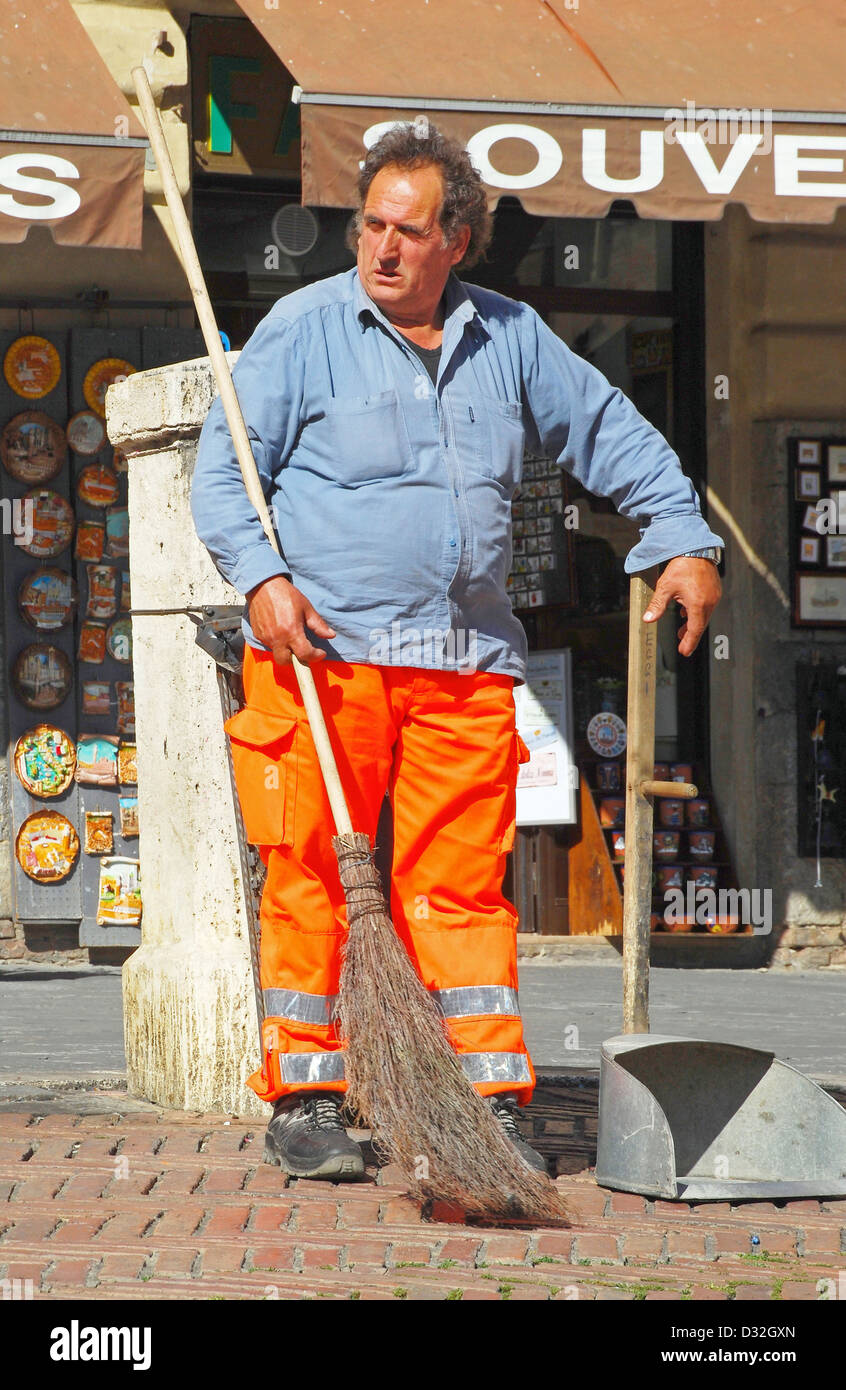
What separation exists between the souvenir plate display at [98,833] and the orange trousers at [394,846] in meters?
3.94

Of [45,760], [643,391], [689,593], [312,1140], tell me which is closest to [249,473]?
[689,593]

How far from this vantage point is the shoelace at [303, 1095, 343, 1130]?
3.41 m

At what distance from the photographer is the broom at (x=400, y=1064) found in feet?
9.92

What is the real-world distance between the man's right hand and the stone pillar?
0.85 meters

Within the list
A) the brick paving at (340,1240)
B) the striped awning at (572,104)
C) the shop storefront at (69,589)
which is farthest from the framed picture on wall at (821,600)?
the brick paving at (340,1240)

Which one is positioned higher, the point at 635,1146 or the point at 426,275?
the point at 426,275

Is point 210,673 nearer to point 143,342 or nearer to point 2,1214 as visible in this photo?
point 2,1214

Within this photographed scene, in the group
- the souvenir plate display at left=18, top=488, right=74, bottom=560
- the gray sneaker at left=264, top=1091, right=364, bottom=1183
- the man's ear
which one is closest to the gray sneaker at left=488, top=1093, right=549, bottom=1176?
the gray sneaker at left=264, top=1091, right=364, bottom=1183

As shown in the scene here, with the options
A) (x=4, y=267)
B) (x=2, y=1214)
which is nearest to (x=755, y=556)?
(x=4, y=267)

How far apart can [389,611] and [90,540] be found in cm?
411

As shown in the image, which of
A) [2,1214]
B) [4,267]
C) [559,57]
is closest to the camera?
[2,1214]

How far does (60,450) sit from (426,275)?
4084mm

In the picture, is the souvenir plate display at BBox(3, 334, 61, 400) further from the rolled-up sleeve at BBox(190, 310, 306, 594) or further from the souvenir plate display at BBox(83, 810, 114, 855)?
the rolled-up sleeve at BBox(190, 310, 306, 594)

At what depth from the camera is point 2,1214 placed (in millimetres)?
3049
